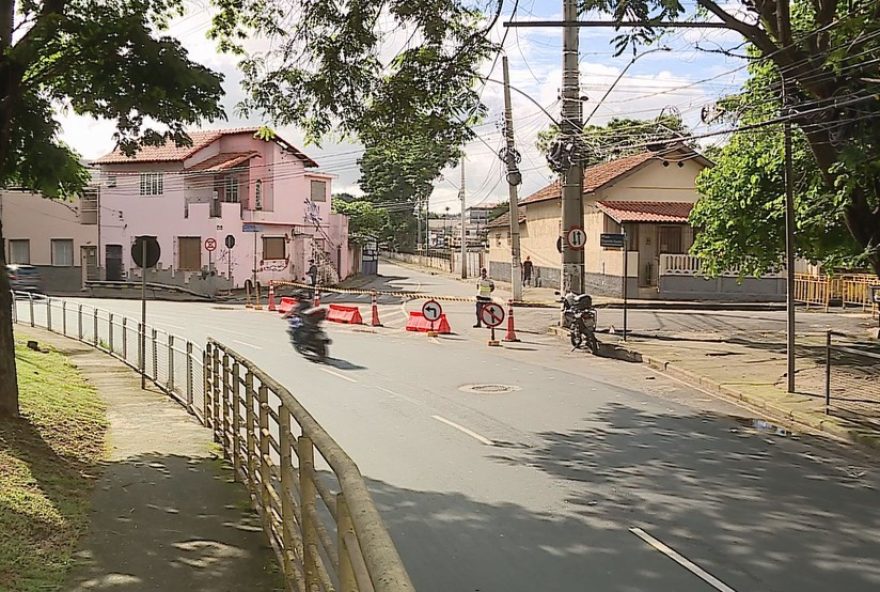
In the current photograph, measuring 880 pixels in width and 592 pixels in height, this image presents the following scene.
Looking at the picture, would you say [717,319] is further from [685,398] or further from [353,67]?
[353,67]

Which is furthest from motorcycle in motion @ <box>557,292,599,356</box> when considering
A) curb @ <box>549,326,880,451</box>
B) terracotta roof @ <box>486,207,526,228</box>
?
terracotta roof @ <box>486,207,526,228</box>

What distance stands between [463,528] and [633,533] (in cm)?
141

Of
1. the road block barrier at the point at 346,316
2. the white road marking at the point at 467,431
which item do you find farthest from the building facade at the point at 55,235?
the white road marking at the point at 467,431

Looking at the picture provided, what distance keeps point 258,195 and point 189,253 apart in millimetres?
5144

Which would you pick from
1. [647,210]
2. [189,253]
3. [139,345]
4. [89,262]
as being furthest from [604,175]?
[139,345]

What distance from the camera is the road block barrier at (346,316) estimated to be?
96.6 ft

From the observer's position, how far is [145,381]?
16.5 m

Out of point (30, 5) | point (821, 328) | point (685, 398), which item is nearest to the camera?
point (30, 5)

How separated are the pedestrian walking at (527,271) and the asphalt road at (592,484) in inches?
1293

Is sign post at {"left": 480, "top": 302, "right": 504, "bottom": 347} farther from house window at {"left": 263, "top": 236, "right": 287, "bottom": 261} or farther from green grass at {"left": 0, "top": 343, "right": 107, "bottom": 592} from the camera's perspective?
house window at {"left": 263, "top": 236, "right": 287, "bottom": 261}

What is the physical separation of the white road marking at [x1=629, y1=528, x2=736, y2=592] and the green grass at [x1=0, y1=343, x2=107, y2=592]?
4.38m

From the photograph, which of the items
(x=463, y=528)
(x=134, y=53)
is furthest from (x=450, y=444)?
(x=134, y=53)

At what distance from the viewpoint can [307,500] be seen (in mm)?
4488

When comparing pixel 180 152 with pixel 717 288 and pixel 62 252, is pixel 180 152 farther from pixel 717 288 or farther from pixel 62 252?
pixel 717 288
